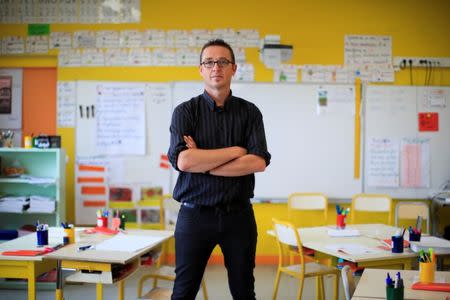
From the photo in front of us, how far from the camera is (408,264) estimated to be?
3211 millimetres

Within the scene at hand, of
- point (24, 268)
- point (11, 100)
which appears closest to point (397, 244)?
point (24, 268)

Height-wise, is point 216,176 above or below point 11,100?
below

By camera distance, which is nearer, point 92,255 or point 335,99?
point 92,255

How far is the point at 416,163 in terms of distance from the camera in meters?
5.49

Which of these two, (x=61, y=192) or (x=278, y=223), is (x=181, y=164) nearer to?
(x=278, y=223)

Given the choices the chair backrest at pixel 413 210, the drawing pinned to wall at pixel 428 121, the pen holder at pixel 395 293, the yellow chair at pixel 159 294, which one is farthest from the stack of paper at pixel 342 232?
the drawing pinned to wall at pixel 428 121

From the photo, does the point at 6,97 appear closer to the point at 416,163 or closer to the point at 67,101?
the point at 67,101

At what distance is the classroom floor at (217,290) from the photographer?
439 centimetres

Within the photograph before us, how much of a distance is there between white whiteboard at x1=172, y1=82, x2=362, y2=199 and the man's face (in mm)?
3081

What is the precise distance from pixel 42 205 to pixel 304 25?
330 cm

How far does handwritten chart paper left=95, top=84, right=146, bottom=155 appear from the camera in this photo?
217 inches

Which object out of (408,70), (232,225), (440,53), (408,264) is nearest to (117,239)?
(232,225)

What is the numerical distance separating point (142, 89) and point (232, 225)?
138 inches

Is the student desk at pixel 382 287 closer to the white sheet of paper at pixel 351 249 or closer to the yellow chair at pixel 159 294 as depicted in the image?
the white sheet of paper at pixel 351 249
